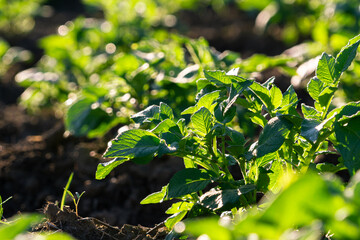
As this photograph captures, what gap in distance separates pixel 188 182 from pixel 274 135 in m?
0.35

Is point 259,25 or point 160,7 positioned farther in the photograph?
point 160,7

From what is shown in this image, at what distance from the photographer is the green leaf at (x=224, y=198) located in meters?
1.77

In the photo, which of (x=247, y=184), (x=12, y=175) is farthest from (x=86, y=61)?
(x=247, y=184)

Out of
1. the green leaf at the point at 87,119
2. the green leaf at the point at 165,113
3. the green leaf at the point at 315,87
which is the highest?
the green leaf at the point at 315,87

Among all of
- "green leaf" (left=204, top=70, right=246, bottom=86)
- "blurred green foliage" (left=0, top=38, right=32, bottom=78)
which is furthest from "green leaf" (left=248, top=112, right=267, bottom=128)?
"blurred green foliage" (left=0, top=38, right=32, bottom=78)

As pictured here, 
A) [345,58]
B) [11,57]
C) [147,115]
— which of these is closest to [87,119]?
[147,115]

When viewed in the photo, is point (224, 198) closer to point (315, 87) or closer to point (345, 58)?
point (315, 87)

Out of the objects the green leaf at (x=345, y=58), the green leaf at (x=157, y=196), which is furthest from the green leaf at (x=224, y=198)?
the green leaf at (x=345, y=58)

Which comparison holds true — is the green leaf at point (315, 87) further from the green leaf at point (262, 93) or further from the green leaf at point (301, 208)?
the green leaf at point (301, 208)

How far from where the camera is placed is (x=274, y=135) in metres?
1.71

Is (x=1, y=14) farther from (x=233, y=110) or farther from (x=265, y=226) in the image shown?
(x=265, y=226)

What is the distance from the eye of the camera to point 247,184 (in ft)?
6.23

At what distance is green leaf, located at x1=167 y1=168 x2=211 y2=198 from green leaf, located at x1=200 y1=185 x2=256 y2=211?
0.06 metres

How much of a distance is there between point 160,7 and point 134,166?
375 cm
